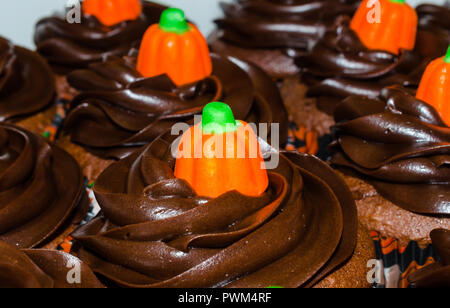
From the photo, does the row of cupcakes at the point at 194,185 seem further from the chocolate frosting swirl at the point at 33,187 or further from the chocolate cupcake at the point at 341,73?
the chocolate frosting swirl at the point at 33,187

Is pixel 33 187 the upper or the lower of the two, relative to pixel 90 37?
lower

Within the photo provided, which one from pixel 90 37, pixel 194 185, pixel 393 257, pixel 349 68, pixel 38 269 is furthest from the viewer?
pixel 90 37

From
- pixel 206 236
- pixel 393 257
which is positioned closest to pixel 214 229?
pixel 206 236

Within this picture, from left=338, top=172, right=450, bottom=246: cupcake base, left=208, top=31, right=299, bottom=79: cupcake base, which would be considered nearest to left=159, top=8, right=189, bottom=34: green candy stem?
left=208, top=31, right=299, bottom=79: cupcake base

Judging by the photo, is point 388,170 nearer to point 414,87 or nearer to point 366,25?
point 414,87

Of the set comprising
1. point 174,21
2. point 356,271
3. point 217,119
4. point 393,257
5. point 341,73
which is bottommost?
point 393,257

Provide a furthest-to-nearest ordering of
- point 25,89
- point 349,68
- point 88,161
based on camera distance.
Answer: point 25,89, point 349,68, point 88,161

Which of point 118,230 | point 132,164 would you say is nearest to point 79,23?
point 132,164

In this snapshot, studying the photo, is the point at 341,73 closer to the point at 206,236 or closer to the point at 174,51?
the point at 174,51
